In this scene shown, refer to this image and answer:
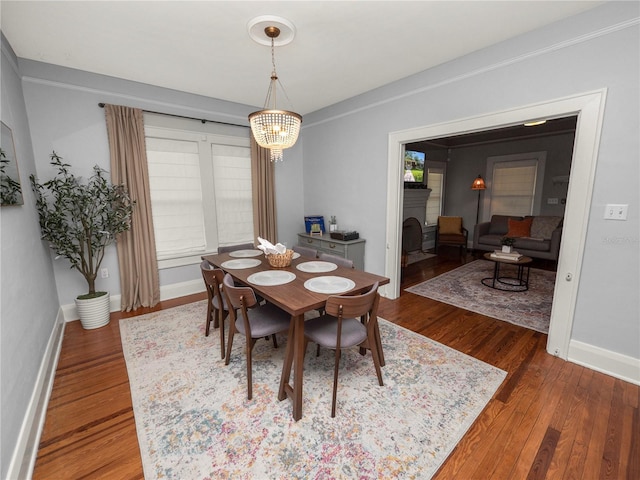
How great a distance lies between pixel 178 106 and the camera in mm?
3420

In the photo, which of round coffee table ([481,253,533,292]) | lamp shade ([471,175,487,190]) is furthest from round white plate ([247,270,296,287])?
lamp shade ([471,175,487,190])

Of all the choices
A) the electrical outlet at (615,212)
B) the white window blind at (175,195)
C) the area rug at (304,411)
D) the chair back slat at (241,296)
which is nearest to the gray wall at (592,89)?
the electrical outlet at (615,212)

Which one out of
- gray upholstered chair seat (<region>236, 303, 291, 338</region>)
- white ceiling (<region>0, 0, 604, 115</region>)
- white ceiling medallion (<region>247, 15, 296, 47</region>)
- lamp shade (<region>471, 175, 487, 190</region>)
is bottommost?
gray upholstered chair seat (<region>236, 303, 291, 338</region>)

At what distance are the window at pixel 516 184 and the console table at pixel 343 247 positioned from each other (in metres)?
4.26

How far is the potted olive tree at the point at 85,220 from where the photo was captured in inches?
104

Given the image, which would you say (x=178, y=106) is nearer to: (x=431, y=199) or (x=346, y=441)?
(x=346, y=441)

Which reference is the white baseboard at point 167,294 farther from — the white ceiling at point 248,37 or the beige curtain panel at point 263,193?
the white ceiling at point 248,37

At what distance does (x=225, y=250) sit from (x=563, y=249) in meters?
3.23

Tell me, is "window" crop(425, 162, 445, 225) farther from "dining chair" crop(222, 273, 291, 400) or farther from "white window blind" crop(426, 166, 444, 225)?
"dining chair" crop(222, 273, 291, 400)

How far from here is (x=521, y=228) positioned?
541cm

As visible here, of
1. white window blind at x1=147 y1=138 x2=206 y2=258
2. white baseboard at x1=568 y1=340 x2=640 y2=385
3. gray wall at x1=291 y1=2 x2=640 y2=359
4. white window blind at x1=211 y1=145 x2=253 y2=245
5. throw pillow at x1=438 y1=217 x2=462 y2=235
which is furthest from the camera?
throw pillow at x1=438 y1=217 x2=462 y2=235

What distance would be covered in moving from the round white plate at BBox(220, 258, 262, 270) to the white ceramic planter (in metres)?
1.44

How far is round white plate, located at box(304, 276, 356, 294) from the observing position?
1873mm

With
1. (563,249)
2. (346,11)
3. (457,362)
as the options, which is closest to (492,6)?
(346,11)
